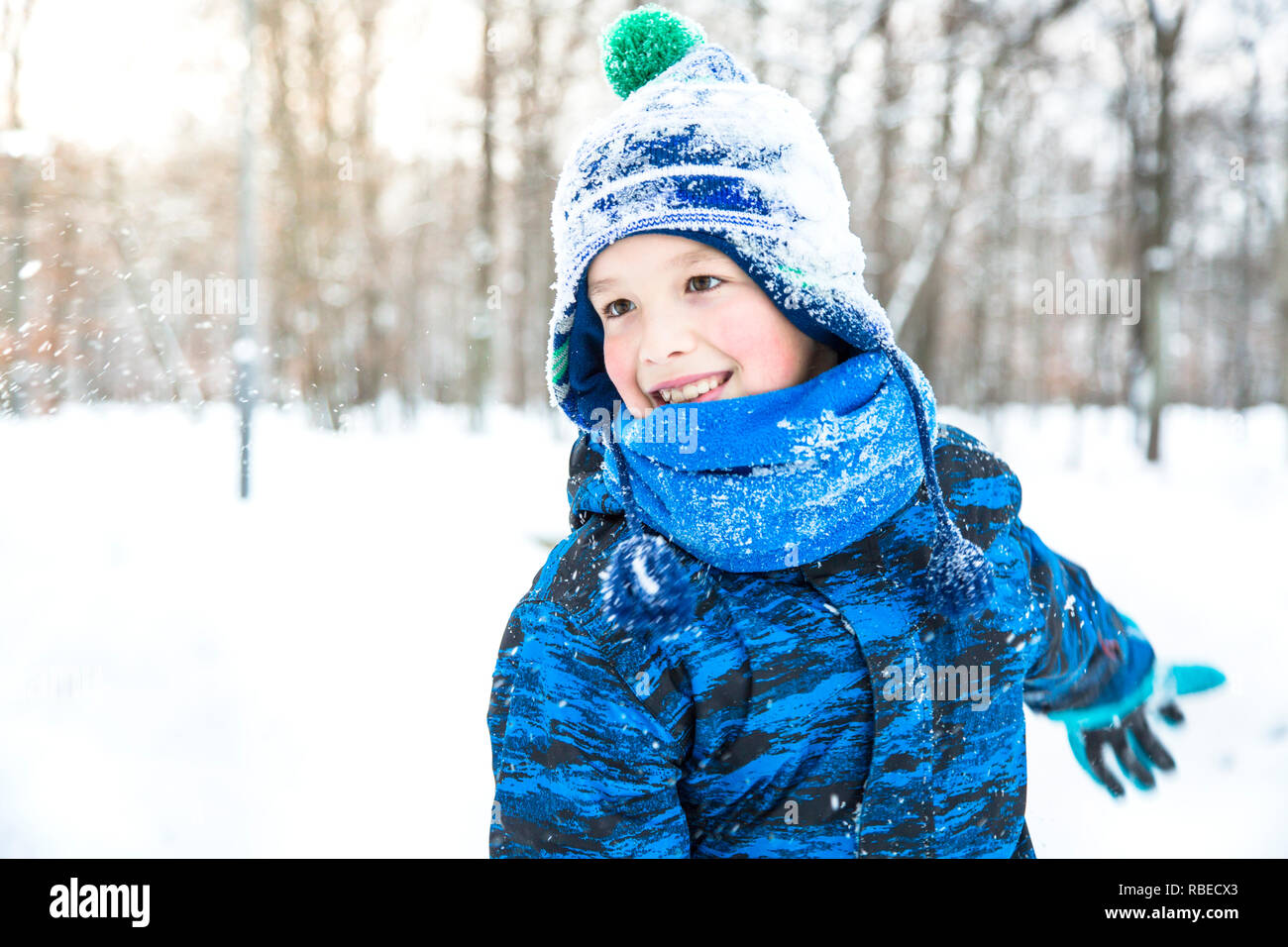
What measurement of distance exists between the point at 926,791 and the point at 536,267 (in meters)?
16.6

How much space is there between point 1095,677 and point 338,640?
4.22 meters

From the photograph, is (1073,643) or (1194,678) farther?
(1194,678)

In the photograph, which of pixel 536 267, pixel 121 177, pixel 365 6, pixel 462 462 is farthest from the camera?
pixel 536 267

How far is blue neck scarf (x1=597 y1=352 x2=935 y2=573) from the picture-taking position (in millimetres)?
1134

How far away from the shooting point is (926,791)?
1.10 meters

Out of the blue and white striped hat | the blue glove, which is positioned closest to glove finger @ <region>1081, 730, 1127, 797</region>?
the blue glove

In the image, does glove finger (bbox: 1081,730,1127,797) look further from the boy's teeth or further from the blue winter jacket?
the boy's teeth

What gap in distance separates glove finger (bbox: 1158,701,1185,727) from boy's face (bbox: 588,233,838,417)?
3.33 feet

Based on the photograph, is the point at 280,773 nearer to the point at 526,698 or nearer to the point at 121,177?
the point at 526,698

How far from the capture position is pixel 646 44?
1434 millimetres

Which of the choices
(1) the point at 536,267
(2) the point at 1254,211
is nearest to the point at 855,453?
(1) the point at 536,267

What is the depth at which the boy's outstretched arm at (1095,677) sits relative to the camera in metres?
1.40

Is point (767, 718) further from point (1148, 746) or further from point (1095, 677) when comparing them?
point (1148, 746)

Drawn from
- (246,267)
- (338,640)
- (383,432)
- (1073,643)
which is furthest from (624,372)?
(383,432)
